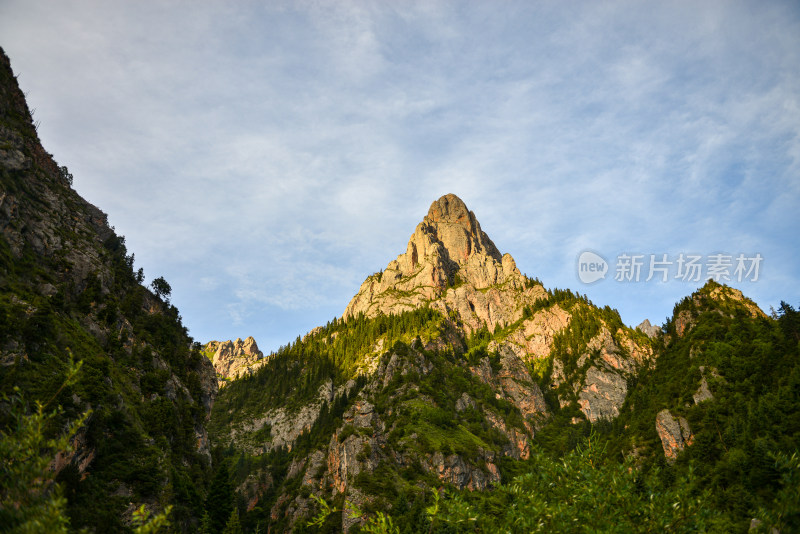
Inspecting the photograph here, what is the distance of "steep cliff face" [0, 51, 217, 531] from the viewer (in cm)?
4297

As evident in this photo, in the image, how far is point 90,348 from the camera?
56.7 meters

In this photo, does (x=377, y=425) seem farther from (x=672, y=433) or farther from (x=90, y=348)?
(x=672, y=433)

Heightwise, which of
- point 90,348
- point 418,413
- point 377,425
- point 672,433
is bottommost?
point 90,348

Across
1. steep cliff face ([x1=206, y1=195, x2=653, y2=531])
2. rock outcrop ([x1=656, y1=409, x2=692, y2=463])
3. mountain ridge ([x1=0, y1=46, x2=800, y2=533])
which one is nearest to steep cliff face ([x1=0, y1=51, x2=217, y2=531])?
mountain ridge ([x1=0, y1=46, x2=800, y2=533])

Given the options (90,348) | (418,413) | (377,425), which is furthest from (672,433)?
(90,348)

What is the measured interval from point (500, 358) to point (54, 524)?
191708 mm

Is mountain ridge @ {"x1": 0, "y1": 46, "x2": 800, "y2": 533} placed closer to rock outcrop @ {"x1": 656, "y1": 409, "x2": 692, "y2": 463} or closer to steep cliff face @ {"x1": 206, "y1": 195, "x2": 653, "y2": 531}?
rock outcrop @ {"x1": 656, "y1": 409, "x2": 692, "y2": 463}

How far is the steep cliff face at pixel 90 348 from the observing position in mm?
42969

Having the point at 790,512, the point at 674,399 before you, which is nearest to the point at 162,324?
the point at 790,512

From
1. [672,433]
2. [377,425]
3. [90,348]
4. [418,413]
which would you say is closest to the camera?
[90,348]

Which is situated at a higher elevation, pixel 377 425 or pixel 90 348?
pixel 377 425

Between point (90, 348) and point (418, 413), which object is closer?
point (90, 348)

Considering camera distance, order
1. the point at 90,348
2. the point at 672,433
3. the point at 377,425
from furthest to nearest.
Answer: the point at 377,425 < the point at 672,433 < the point at 90,348

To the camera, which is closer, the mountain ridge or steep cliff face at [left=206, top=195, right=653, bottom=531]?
the mountain ridge
